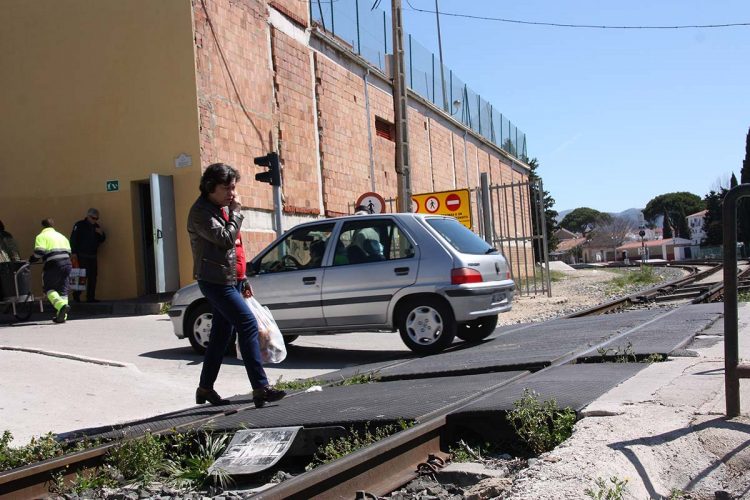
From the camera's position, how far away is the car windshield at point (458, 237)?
9.27 m

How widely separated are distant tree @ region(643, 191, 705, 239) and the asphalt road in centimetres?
11827

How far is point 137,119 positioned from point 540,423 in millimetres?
13140

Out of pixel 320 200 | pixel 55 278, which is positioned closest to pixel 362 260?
pixel 55 278

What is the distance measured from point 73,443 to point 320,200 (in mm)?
14658

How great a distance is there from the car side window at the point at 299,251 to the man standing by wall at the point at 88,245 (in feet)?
21.6

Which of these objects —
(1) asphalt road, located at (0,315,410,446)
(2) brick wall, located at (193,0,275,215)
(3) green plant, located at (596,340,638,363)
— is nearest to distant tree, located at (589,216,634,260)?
(2) brick wall, located at (193,0,275,215)

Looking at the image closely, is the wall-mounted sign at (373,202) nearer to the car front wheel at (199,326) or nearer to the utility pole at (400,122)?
the utility pole at (400,122)

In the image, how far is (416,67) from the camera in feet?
98.8

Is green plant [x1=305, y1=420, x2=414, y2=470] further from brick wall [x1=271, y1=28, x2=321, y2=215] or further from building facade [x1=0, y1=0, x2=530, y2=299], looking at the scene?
brick wall [x1=271, y1=28, x2=321, y2=215]

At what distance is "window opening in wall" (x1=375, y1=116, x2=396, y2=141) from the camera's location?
23922 mm

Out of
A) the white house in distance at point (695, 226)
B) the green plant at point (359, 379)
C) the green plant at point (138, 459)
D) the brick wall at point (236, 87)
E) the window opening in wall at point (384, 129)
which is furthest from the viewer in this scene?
the white house in distance at point (695, 226)

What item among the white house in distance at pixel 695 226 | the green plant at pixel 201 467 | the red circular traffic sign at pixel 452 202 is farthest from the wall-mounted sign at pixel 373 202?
the white house in distance at pixel 695 226

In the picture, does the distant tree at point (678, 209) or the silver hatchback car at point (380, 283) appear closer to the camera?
the silver hatchback car at point (380, 283)

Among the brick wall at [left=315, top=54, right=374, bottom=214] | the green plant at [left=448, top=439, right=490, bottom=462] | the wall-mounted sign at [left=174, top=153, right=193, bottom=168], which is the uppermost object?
the brick wall at [left=315, top=54, right=374, bottom=214]
